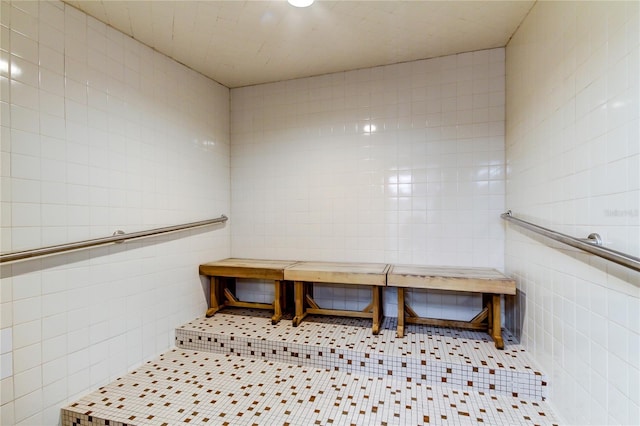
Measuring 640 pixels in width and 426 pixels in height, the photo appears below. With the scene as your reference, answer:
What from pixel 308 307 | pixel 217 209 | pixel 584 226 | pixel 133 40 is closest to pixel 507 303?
pixel 584 226

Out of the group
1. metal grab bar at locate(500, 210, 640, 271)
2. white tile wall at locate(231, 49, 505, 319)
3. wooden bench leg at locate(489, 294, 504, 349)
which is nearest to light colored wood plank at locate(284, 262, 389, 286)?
white tile wall at locate(231, 49, 505, 319)

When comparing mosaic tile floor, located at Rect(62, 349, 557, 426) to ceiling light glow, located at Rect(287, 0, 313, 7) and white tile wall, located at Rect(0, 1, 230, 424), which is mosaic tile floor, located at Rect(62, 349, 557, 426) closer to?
white tile wall, located at Rect(0, 1, 230, 424)

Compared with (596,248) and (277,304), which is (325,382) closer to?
(277,304)

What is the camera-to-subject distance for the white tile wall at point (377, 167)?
276cm

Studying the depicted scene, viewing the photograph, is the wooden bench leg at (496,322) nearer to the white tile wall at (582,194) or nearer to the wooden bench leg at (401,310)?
the white tile wall at (582,194)

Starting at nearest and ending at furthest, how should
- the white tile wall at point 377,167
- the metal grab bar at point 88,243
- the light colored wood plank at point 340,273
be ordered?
the metal grab bar at point 88,243
the light colored wood plank at point 340,273
the white tile wall at point 377,167

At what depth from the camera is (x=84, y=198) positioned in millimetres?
2039

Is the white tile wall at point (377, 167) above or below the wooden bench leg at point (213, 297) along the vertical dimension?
above

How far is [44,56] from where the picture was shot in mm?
1850

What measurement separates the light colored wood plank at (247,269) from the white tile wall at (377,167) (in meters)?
0.32

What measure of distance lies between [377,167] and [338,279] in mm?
1118

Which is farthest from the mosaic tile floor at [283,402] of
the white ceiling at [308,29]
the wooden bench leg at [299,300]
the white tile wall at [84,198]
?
the white ceiling at [308,29]

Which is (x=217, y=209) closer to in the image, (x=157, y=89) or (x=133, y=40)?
(x=157, y=89)

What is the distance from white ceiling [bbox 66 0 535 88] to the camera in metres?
2.10
